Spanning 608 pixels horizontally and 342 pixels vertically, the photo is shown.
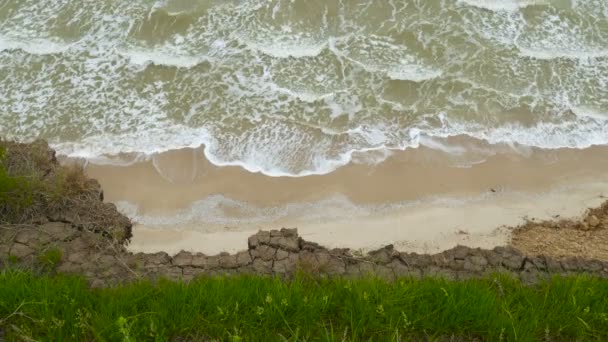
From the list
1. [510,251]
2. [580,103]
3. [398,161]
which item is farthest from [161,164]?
[580,103]

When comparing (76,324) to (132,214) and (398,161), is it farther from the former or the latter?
(398,161)

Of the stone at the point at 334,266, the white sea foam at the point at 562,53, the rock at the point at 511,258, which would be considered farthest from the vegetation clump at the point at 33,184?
the white sea foam at the point at 562,53

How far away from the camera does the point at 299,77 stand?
8742mm

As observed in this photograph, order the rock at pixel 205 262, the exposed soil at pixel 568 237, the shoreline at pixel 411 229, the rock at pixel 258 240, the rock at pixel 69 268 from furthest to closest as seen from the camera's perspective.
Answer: the shoreline at pixel 411 229 < the exposed soil at pixel 568 237 < the rock at pixel 258 240 < the rock at pixel 205 262 < the rock at pixel 69 268

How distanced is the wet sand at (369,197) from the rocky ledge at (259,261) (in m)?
1.46

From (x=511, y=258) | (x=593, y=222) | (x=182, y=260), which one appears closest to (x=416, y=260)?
(x=511, y=258)

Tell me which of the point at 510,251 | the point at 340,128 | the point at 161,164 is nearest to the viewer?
the point at 510,251

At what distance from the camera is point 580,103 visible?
8.41 m

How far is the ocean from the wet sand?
0.80ft

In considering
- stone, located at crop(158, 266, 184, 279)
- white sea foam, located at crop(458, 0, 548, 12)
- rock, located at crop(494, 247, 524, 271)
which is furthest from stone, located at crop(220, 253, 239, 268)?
white sea foam, located at crop(458, 0, 548, 12)

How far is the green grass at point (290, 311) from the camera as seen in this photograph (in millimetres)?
3908

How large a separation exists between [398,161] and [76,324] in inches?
190

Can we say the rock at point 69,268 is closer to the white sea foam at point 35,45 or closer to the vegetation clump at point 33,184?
the vegetation clump at point 33,184

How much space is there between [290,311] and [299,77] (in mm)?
5304
